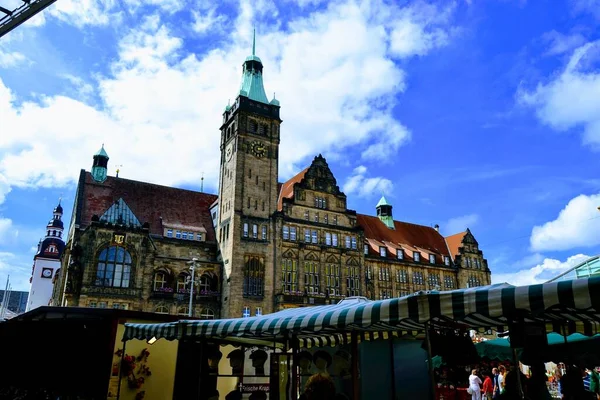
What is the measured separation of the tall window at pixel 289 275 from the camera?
44250 millimetres

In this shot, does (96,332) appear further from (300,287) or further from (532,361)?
(300,287)

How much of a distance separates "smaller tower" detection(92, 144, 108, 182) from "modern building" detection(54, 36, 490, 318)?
0.11 m

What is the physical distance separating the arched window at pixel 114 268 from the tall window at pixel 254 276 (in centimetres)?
1026

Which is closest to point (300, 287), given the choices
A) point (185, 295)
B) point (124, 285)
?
point (185, 295)

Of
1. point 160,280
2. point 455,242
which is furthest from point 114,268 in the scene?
point 455,242

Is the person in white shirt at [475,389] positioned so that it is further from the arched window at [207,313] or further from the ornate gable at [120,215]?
the ornate gable at [120,215]

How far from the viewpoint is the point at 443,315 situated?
6.70 meters

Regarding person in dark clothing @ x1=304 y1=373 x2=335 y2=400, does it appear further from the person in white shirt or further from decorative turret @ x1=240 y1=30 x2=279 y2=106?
decorative turret @ x1=240 y1=30 x2=279 y2=106

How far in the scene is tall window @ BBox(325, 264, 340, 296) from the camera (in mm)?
46125

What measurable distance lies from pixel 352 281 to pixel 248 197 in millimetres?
13868

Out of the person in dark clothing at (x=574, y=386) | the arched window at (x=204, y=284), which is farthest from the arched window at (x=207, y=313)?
the person in dark clothing at (x=574, y=386)

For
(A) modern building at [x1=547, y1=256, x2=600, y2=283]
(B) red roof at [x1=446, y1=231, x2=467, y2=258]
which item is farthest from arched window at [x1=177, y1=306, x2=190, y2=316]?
(B) red roof at [x1=446, y1=231, x2=467, y2=258]

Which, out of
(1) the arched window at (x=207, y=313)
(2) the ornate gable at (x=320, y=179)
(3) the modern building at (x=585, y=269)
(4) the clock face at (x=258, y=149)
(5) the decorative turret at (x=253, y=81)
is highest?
(5) the decorative turret at (x=253, y=81)

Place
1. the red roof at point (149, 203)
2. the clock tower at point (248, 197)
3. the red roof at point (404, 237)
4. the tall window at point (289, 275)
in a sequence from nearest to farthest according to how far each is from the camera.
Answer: the clock tower at point (248, 197) < the red roof at point (149, 203) < the tall window at point (289, 275) < the red roof at point (404, 237)
